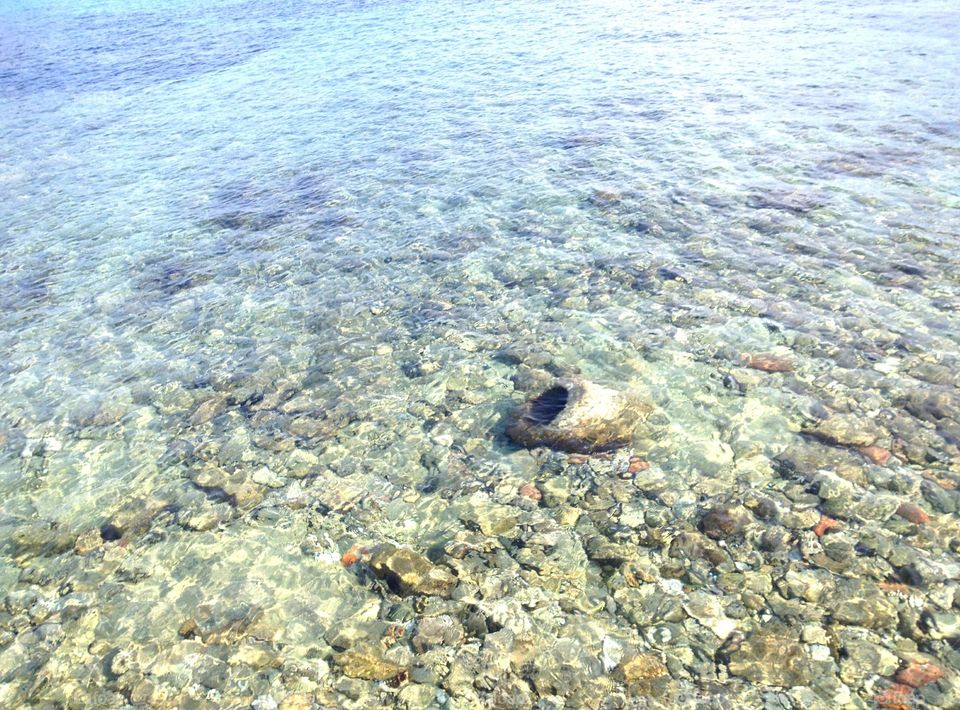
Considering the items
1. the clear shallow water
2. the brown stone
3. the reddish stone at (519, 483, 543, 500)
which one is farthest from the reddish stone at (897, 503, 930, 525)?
the brown stone

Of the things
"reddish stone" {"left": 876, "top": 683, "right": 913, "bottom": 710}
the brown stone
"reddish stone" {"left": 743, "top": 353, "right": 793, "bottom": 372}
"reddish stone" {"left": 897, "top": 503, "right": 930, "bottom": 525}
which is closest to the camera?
"reddish stone" {"left": 876, "top": 683, "right": 913, "bottom": 710}

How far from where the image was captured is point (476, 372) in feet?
30.0

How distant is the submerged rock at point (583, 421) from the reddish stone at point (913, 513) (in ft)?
8.88

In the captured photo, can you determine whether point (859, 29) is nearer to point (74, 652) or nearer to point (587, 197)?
point (587, 197)

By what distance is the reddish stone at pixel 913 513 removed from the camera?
630cm

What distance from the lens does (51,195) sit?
16844 millimetres

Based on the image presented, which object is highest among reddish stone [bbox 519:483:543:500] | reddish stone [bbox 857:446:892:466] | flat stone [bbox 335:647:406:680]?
reddish stone [bbox 857:446:892:466]

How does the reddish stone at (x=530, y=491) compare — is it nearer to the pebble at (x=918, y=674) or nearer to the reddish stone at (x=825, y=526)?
the reddish stone at (x=825, y=526)

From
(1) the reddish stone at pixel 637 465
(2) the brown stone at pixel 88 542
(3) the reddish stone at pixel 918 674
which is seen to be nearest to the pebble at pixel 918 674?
(3) the reddish stone at pixel 918 674

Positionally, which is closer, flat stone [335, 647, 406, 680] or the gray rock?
flat stone [335, 647, 406, 680]

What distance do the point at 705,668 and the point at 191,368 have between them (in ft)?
25.8

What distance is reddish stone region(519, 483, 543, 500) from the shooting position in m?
7.08

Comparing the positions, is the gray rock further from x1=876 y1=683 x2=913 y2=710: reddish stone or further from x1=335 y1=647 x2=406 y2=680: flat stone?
x1=876 y1=683 x2=913 y2=710: reddish stone

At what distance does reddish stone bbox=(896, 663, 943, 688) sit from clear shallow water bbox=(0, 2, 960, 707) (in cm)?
7
